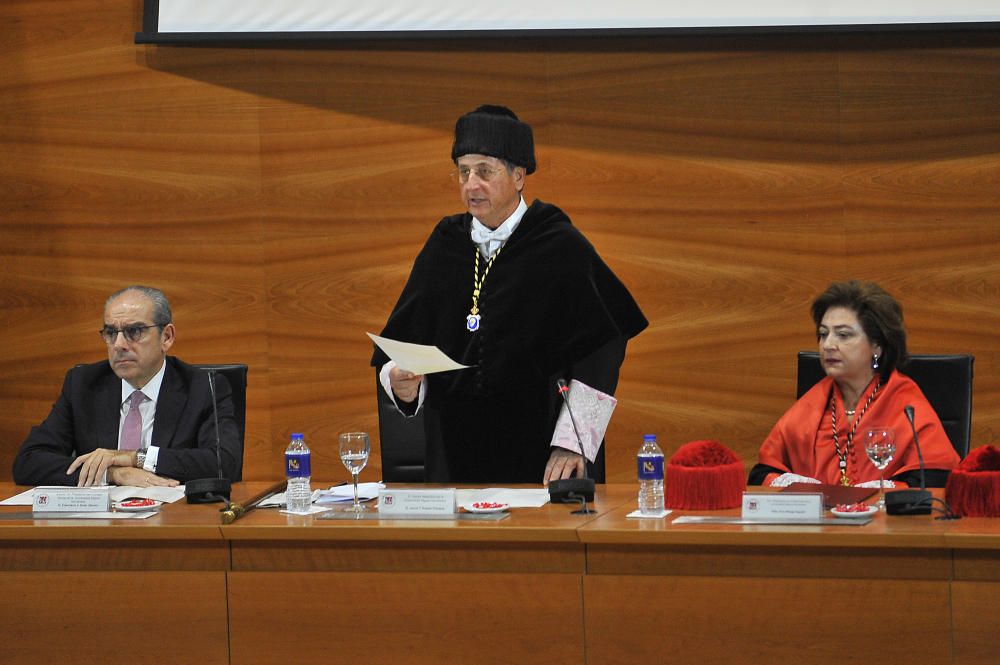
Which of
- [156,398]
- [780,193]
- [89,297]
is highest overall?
[780,193]

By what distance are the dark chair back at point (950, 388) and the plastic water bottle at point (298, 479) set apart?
5.71 feet

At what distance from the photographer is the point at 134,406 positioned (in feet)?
12.4

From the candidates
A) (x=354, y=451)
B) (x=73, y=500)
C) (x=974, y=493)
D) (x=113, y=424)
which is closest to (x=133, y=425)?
(x=113, y=424)

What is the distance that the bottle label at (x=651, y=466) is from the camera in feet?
9.62

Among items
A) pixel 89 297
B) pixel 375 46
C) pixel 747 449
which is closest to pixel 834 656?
pixel 747 449

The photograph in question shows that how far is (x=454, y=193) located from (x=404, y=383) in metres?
1.88

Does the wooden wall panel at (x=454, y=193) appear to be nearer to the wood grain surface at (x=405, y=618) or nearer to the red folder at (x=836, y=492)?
the red folder at (x=836, y=492)

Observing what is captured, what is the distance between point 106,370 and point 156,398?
0.67 feet

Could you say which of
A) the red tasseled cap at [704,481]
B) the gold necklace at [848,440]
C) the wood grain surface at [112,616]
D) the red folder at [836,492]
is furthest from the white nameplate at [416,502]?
the gold necklace at [848,440]

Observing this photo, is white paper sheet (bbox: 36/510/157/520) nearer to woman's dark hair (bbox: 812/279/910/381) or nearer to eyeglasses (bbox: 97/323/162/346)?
eyeglasses (bbox: 97/323/162/346)

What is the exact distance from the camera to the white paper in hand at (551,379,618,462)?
3.47 m

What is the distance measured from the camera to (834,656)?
2584mm

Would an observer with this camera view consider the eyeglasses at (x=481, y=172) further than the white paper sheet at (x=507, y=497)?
Yes

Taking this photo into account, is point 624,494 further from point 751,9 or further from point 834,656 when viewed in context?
point 751,9
